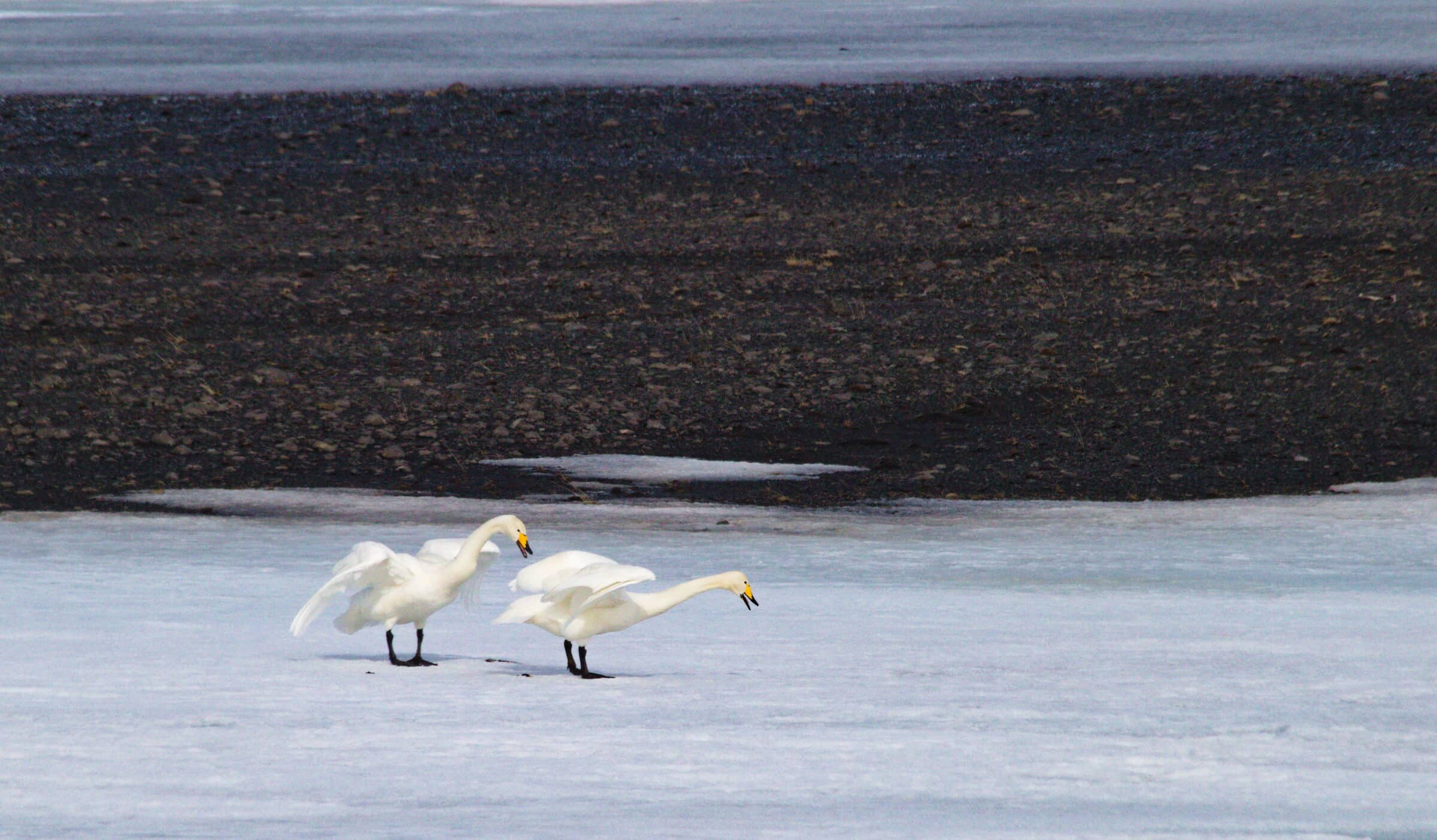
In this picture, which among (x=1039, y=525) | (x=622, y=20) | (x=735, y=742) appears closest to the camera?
(x=735, y=742)

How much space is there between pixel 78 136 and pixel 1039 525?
1214 centimetres

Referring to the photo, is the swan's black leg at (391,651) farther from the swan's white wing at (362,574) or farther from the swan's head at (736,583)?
the swan's head at (736,583)

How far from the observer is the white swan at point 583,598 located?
447cm

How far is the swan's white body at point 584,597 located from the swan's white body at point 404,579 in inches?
4.3

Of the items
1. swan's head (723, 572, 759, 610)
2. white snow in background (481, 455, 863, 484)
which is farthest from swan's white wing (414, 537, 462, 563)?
white snow in background (481, 455, 863, 484)

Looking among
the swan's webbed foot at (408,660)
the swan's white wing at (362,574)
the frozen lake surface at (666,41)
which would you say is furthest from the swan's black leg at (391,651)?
the frozen lake surface at (666,41)

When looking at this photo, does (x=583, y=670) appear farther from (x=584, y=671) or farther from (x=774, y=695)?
(x=774, y=695)

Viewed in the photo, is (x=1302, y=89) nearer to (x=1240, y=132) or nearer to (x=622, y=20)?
(x=1240, y=132)

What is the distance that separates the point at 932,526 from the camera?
7430 millimetres

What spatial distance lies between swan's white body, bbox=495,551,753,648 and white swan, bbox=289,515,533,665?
94mm

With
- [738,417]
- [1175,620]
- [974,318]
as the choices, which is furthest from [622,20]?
[1175,620]

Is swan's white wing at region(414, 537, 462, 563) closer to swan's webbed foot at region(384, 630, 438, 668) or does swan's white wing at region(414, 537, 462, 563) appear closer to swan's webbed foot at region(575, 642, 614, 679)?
swan's webbed foot at region(384, 630, 438, 668)

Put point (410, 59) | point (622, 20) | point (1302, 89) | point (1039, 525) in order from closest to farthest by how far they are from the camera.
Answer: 1. point (1039, 525)
2. point (1302, 89)
3. point (410, 59)
4. point (622, 20)

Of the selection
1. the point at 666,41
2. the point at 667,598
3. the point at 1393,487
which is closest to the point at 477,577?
the point at 667,598
